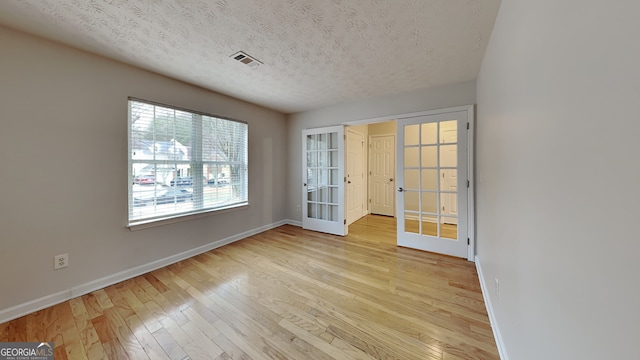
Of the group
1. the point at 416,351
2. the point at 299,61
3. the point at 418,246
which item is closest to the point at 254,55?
the point at 299,61

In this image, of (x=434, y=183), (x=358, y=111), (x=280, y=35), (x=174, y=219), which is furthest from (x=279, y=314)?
(x=358, y=111)

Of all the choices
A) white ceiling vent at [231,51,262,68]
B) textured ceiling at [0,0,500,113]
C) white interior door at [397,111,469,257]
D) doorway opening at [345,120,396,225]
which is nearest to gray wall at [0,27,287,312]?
textured ceiling at [0,0,500,113]

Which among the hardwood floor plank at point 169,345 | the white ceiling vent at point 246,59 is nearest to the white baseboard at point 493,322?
the hardwood floor plank at point 169,345

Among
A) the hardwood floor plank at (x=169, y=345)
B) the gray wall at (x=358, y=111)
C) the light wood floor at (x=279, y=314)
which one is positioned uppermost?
the gray wall at (x=358, y=111)

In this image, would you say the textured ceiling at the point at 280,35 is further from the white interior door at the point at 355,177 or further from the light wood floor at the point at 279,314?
the light wood floor at the point at 279,314

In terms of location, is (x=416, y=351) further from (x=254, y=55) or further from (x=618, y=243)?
(x=254, y=55)

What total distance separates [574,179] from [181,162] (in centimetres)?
335

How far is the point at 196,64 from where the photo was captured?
7.54 feet

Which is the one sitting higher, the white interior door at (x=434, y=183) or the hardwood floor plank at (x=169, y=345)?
the white interior door at (x=434, y=183)

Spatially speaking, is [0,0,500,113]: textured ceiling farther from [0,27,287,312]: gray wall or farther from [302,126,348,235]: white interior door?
[302,126,348,235]: white interior door

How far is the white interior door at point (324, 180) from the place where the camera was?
3.75 m

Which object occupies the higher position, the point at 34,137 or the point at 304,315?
the point at 34,137

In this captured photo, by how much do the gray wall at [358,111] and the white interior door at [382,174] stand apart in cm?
184

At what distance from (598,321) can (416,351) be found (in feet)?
3.91
